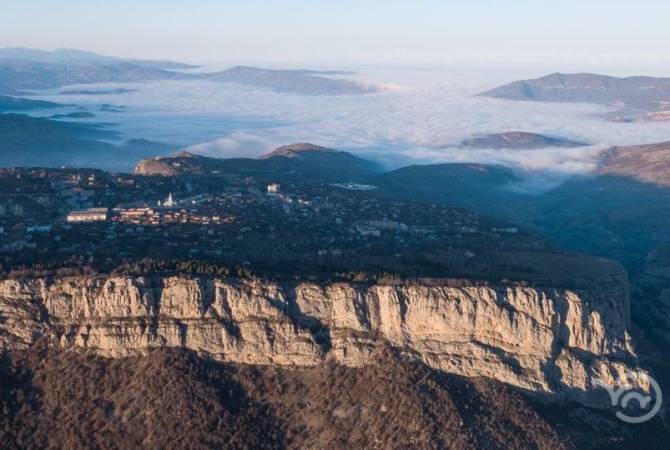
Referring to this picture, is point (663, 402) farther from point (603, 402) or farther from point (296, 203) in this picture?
point (296, 203)

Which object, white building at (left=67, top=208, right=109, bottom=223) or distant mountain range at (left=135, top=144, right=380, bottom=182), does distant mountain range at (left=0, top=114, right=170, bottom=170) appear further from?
white building at (left=67, top=208, right=109, bottom=223)

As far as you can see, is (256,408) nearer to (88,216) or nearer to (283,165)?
(88,216)

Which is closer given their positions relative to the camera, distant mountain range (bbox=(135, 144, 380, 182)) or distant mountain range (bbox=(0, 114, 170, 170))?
distant mountain range (bbox=(135, 144, 380, 182))

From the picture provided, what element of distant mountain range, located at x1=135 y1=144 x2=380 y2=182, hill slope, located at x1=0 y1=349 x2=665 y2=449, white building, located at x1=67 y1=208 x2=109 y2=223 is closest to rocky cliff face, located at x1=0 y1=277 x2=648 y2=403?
hill slope, located at x1=0 y1=349 x2=665 y2=449

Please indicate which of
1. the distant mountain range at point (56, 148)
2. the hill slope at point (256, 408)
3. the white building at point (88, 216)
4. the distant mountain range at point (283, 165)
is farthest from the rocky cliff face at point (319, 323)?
the distant mountain range at point (56, 148)

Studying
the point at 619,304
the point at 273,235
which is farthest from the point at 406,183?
the point at 619,304

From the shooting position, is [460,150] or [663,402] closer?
[663,402]

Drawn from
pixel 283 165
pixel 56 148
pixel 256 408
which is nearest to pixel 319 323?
pixel 256 408
